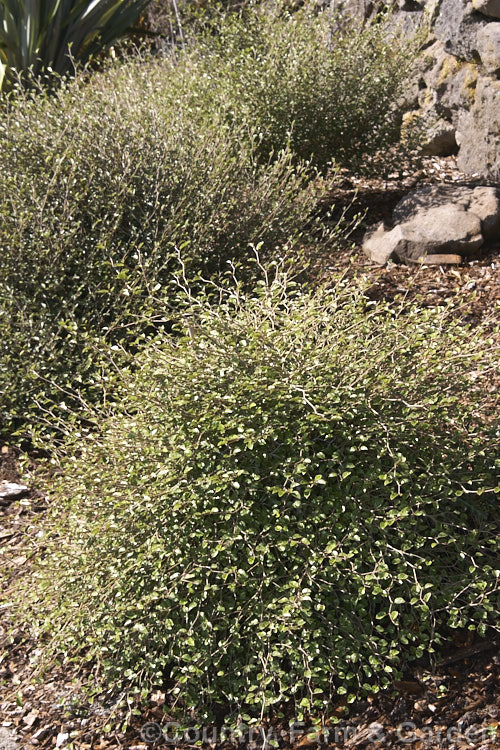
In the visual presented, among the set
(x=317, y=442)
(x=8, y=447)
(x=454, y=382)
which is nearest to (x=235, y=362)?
(x=317, y=442)

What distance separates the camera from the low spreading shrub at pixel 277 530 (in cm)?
241

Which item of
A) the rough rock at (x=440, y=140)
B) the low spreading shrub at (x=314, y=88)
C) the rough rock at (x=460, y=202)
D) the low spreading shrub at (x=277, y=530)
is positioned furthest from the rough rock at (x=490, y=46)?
the low spreading shrub at (x=277, y=530)

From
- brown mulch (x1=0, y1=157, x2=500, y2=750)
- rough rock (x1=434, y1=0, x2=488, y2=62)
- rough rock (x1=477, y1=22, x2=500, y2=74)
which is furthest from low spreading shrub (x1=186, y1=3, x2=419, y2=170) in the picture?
brown mulch (x1=0, y1=157, x2=500, y2=750)

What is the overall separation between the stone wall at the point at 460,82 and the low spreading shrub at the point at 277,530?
130 inches

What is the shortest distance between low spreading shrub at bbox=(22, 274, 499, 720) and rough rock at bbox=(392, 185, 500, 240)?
2.36 metres

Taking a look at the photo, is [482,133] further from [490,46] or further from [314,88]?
[314,88]

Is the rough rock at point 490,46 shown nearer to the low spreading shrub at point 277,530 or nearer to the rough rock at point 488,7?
the rough rock at point 488,7

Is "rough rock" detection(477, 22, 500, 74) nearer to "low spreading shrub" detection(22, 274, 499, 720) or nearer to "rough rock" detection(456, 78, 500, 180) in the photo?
"rough rock" detection(456, 78, 500, 180)

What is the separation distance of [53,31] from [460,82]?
4101mm

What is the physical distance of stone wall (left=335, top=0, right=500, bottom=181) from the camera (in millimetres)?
5406

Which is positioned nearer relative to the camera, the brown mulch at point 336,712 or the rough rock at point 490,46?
the brown mulch at point 336,712

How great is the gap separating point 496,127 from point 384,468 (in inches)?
143

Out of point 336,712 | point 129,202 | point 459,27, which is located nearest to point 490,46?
point 459,27

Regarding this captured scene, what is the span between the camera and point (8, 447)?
3879mm
